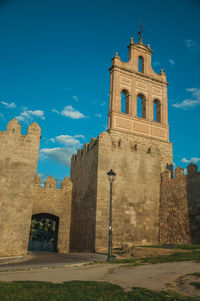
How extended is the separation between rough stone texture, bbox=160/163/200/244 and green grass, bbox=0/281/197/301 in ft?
34.2

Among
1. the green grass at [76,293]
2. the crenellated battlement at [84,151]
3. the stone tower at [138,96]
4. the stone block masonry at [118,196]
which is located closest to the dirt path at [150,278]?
the green grass at [76,293]

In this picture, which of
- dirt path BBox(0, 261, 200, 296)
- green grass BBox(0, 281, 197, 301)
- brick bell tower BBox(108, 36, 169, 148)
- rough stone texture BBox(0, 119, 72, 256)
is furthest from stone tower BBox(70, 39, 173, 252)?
green grass BBox(0, 281, 197, 301)

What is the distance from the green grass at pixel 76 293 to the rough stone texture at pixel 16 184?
8.97 m

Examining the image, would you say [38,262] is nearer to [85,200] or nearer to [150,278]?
[150,278]

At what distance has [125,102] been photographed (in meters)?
22.8

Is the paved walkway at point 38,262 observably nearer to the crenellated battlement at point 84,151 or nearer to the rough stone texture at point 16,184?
the rough stone texture at point 16,184

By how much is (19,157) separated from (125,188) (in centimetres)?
682

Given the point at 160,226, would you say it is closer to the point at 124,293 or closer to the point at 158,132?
the point at 158,132

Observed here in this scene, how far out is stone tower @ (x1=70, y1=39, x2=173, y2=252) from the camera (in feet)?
53.0

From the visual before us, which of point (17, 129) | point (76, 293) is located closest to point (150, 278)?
point (76, 293)

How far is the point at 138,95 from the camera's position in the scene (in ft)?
78.1

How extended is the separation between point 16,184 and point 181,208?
9.83 m

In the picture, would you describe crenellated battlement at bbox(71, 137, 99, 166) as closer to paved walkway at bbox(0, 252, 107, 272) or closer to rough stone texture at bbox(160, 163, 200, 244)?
rough stone texture at bbox(160, 163, 200, 244)

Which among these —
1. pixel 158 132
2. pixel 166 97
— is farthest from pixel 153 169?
pixel 166 97
